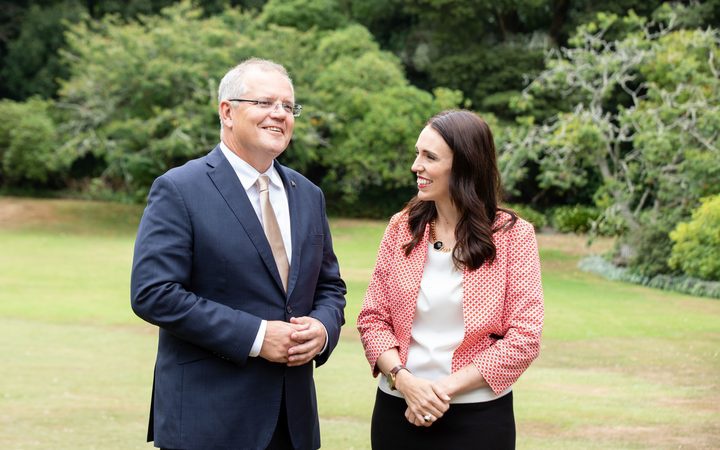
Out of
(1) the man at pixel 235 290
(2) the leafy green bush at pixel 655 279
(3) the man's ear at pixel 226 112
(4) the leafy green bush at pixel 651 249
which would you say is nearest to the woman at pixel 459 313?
(1) the man at pixel 235 290

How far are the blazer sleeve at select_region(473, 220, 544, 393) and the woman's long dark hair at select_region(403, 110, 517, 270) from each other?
0.07 meters

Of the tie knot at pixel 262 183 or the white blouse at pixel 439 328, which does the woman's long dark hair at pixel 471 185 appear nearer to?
the white blouse at pixel 439 328

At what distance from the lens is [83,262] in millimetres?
19281

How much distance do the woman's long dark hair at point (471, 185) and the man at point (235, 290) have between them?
18.3 inches

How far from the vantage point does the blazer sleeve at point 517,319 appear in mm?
3057

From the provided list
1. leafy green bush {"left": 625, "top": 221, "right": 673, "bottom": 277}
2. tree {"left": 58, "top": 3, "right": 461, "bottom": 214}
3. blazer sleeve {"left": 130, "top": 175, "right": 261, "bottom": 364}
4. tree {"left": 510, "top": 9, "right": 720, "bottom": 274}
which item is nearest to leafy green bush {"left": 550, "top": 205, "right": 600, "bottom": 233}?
tree {"left": 510, "top": 9, "right": 720, "bottom": 274}

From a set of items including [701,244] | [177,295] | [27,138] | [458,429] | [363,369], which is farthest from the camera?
[27,138]

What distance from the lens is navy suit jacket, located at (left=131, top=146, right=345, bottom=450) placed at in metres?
2.97

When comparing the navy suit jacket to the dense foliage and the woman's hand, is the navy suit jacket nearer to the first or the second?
the woman's hand

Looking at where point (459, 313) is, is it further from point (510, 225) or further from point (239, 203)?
point (239, 203)

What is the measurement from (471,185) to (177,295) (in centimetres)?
103

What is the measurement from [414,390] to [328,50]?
93.1 feet

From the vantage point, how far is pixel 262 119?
3.15 meters

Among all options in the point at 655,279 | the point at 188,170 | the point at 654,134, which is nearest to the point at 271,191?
the point at 188,170
